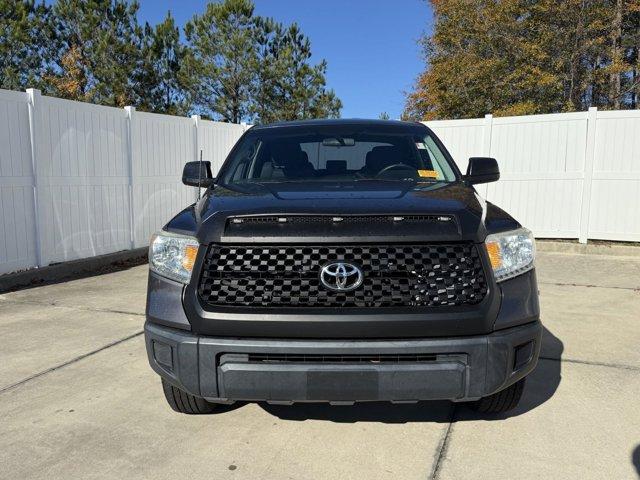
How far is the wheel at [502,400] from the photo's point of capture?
288 cm

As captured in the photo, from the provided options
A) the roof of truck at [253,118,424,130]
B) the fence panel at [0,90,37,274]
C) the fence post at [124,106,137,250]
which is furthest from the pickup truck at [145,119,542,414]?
the fence post at [124,106,137,250]

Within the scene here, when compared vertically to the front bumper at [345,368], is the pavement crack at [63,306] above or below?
below

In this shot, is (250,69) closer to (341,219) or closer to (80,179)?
(80,179)

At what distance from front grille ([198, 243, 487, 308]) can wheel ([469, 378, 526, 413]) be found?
825 mm

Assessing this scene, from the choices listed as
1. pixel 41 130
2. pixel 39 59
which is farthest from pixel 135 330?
pixel 39 59

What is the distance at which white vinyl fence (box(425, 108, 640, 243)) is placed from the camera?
9031 mm

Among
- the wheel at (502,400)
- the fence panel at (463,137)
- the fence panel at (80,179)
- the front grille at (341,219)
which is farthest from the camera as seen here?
the fence panel at (463,137)

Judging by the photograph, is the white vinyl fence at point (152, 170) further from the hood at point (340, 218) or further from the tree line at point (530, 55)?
the tree line at point (530, 55)

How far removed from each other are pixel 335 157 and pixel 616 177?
24.2 feet

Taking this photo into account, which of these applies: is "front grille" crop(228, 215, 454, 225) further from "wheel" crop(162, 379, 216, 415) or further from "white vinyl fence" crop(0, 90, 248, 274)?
"white vinyl fence" crop(0, 90, 248, 274)

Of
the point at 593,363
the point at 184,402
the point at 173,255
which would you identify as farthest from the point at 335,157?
the point at 593,363

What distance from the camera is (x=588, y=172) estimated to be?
30.4 feet

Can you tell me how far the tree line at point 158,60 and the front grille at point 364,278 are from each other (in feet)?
74.6

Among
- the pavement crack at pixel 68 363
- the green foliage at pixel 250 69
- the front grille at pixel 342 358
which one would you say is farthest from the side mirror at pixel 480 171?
the green foliage at pixel 250 69
